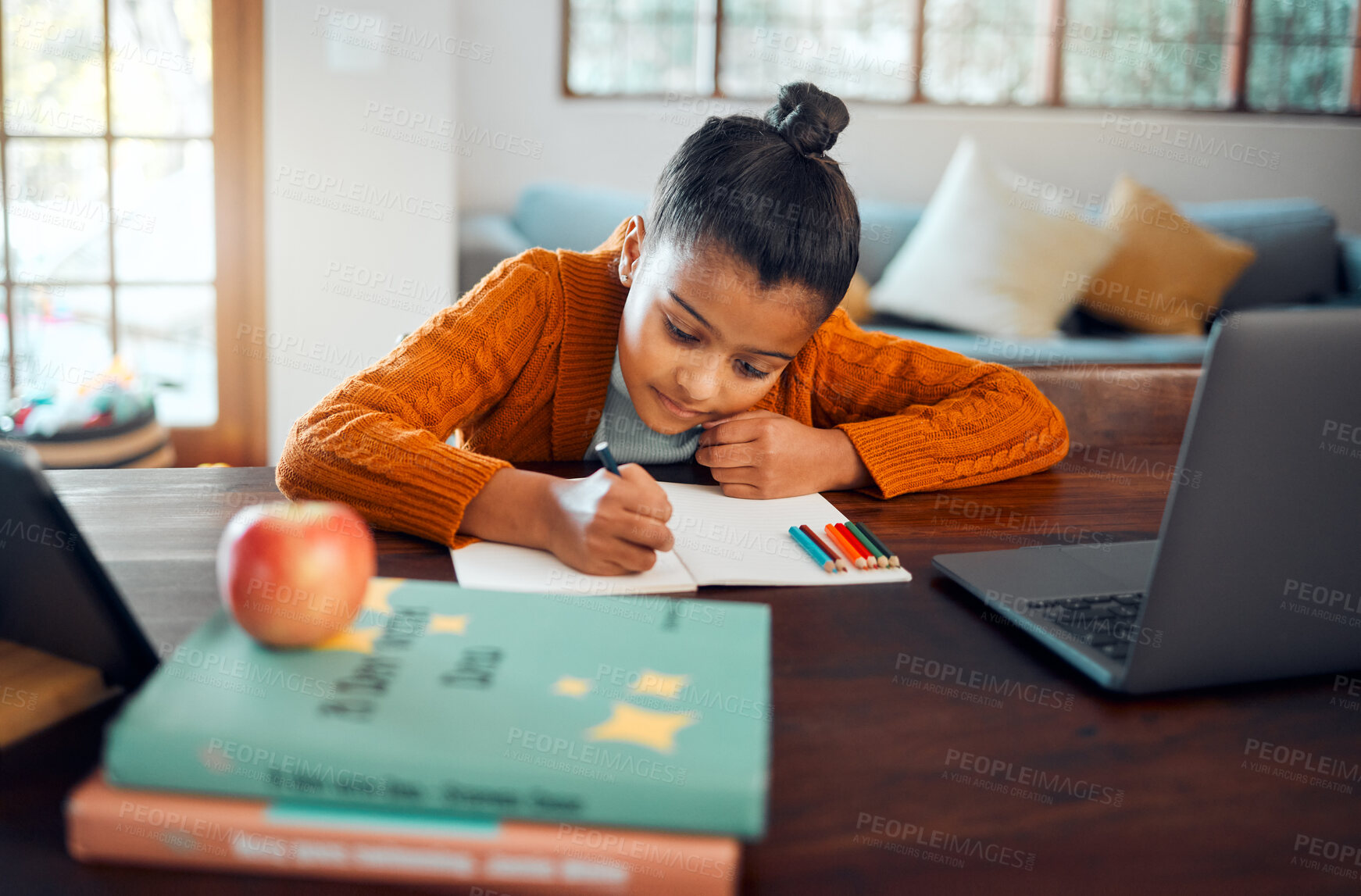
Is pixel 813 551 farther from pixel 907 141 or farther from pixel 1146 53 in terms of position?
pixel 1146 53

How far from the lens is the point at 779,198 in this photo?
39.8 inches

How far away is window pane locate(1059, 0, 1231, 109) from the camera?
368cm

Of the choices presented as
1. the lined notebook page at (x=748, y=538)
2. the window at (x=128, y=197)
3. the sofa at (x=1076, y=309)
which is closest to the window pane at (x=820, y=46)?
the sofa at (x=1076, y=309)

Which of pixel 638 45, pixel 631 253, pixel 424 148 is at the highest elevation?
pixel 638 45

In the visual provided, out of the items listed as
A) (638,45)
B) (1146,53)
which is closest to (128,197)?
(638,45)

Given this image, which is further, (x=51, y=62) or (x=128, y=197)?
(x=128, y=197)

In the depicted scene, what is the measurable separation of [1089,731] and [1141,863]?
0.39 feet

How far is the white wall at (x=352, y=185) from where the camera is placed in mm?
2736

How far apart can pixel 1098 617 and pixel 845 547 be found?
20 cm

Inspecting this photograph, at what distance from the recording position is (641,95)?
3.44 meters

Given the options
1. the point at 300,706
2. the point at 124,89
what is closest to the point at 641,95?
the point at 124,89

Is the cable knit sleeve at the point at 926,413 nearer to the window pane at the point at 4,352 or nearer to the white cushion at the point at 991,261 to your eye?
the white cushion at the point at 991,261

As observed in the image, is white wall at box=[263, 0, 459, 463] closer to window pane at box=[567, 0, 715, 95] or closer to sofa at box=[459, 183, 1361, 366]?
sofa at box=[459, 183, 1361, 366]

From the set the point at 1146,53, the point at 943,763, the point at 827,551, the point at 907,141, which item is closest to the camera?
the point at 943,763
